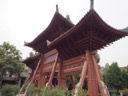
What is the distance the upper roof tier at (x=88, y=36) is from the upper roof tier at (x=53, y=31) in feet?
5.83

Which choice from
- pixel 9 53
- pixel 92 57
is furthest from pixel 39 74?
pixel 9 53

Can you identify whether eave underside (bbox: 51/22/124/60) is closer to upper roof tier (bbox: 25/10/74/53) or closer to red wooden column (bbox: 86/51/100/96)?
red wooden column (bbox: 86/51/100/96)

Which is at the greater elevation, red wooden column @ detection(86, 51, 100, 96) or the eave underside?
the eave underside

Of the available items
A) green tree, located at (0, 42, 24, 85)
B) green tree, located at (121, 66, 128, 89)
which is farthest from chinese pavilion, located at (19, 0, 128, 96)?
green tree, located at (121, 66, 128, 89)

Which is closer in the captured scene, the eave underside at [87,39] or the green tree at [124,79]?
the eave underside at [87,39]

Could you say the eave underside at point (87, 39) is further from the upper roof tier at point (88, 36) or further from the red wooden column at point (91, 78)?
the red wooden column at point (91, 78)

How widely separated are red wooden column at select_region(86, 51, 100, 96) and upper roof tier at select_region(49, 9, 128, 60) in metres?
0.58

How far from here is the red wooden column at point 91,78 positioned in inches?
319

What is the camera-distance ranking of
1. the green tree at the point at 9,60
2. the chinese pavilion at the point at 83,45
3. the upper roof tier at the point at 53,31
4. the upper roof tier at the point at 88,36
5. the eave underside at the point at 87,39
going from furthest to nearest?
the green tree at the point at 9,60, the upper roof tier at the point at 53,31, the eave underside at the point at 87,39, the chinese pavilion at the point at 83,45, the upper roof tier at the point at 88,36

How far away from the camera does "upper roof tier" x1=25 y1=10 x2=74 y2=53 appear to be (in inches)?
436

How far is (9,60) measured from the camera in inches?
903

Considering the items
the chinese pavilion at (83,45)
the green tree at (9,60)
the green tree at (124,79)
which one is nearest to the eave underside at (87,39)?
the chinese pavilion at (83,45)

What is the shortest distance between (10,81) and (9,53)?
325 inches

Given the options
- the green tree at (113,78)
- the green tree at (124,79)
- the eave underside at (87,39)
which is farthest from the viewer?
the green tree at (113,78)
